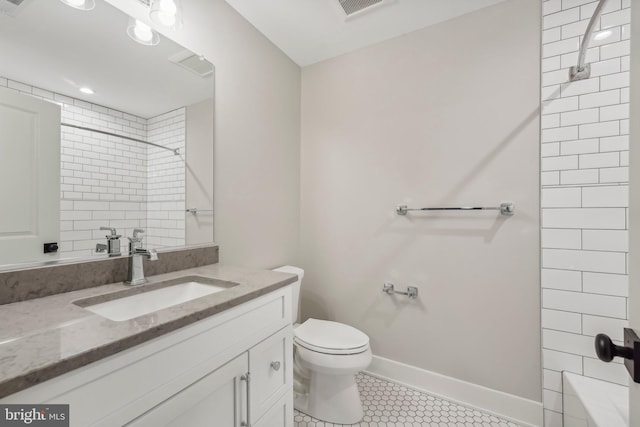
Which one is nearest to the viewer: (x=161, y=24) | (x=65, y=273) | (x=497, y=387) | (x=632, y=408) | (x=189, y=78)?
(x=632, y=408)

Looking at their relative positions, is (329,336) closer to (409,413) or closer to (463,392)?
(409,413)

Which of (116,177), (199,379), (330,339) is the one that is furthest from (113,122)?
(330,339)

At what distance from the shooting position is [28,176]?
871 millimetres

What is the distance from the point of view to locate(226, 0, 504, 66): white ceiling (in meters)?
1.54

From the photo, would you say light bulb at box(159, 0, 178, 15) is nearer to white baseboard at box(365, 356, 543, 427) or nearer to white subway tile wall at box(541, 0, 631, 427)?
white subway tile wall at box(541, 0, 631, 427)

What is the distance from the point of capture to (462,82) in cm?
159

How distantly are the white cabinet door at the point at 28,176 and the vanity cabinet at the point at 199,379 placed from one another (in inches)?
24.1

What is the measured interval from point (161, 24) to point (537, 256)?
2161 millimetres

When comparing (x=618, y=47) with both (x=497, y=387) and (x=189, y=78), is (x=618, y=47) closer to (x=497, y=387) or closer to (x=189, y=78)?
(x=497, y=387)

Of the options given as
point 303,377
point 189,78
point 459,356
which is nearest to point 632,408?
point 459,356

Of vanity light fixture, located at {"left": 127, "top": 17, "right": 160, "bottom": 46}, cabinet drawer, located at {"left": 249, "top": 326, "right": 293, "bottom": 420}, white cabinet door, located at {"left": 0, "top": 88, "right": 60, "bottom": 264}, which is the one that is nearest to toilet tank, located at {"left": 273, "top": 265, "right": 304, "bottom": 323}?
cabinet drawer, located at {"left": 249, "top": 326, "right": 293, "bottom": 420}

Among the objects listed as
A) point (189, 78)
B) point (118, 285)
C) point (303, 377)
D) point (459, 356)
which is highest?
point (189, 78)

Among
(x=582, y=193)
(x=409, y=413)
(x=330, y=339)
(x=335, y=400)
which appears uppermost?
(x=582, y=193)

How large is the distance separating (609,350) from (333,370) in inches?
44.8
